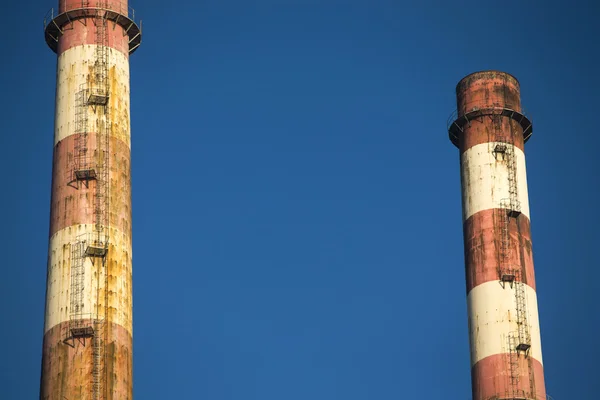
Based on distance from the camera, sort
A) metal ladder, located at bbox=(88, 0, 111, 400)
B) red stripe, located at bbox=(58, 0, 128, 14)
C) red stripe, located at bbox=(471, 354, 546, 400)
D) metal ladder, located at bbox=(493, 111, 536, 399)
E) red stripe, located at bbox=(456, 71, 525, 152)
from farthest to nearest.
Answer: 1. red stripe, located at bbox=(456, 71, 525, 152)
2. metal ladder, located at bbox=(493, 111, 536, 399)
3. red stripe, located at bbox=(471, 354, 546, 400)
4. red stripe, located at bbox=(58, 0, 128, 14)
5. metal ladder, located at bbox=(88, 0, 111, 400)

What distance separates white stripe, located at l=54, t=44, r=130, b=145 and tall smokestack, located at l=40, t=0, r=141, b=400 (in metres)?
0.05

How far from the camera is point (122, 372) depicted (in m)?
73.6

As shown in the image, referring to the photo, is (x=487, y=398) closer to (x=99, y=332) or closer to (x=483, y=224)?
(x=483, y=224)

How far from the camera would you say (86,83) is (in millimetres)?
79562

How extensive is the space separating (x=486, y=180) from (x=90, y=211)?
2382cm

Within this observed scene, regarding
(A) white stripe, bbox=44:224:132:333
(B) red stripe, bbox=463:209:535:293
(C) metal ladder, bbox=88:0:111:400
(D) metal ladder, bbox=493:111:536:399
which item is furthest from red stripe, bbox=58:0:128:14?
(B) red stripe, bbox=463:209:535:293

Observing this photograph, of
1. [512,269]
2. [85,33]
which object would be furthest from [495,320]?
[85,33]

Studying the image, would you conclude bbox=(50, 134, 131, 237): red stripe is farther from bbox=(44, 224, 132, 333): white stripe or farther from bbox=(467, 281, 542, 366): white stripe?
bbox=(467, 281, 542, 366): white stripe

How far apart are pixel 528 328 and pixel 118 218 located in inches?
914

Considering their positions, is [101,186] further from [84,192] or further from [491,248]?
[491,248]

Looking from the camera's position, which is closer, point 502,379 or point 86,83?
point 86,83

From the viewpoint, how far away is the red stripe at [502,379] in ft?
269

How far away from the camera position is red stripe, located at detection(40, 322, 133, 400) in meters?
72.4

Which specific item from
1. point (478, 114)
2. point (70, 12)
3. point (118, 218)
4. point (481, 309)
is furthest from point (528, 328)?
point (70, 12)
